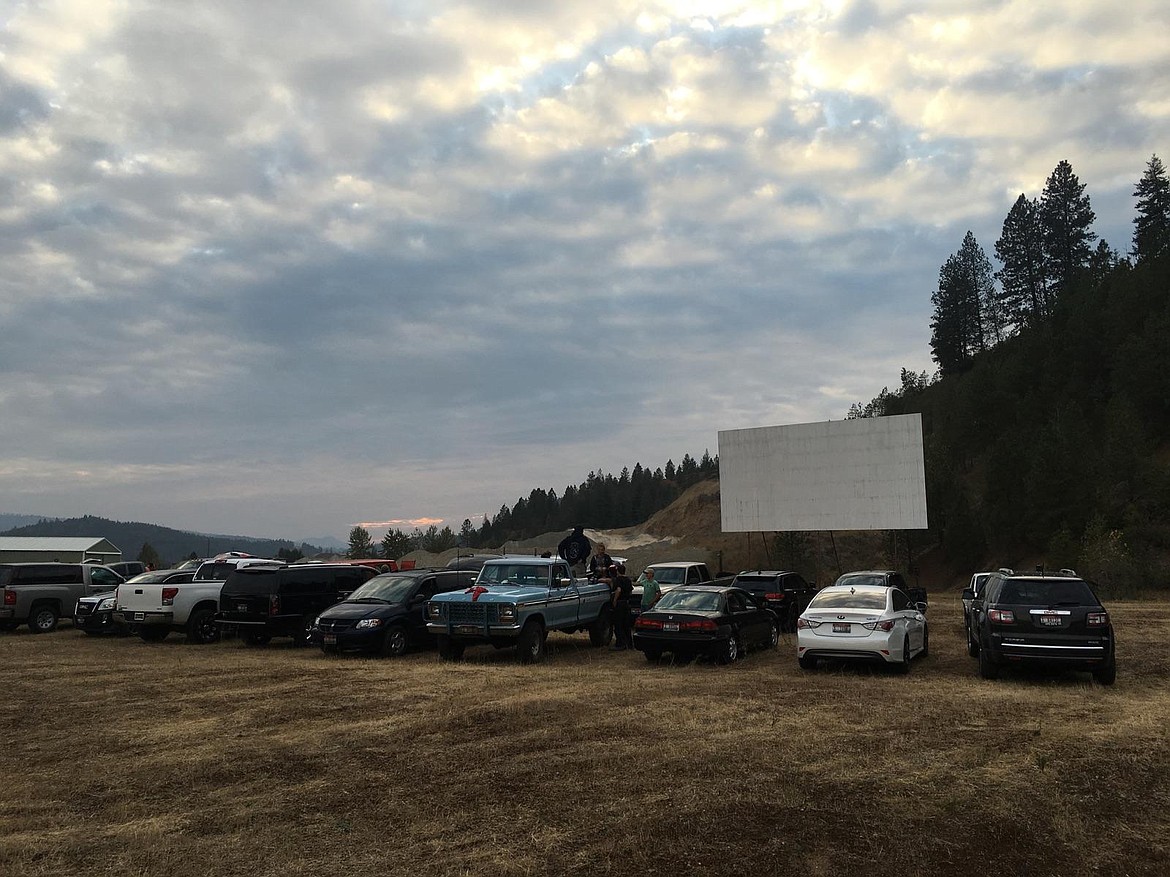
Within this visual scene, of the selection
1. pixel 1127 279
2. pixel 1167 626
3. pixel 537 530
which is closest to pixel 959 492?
pixel 1127 279

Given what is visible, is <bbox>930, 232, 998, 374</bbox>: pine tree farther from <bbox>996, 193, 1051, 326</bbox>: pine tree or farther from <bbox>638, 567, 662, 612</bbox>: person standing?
<bbox>638, 567, 662, 612</bbox>: person standing

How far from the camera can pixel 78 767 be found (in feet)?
26.9

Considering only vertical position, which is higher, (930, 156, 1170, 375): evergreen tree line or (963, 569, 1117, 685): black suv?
(930, 156, 1170, 375): evergreen tree line

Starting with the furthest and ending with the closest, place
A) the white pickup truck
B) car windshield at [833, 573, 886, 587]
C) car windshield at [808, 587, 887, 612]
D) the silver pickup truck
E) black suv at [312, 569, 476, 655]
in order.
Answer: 1. the silver pickup truck
2. the white pickup truck
3. car windshield at [833, 573, 886, 587]
4. black suv at [312, 569, 476, 655]
5. car windshield at [808, 587, 887, 612]

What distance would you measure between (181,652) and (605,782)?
14566mm

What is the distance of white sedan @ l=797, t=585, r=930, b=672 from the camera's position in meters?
13.4

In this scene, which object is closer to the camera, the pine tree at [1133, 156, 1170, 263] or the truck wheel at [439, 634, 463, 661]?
the truck wheel at [439, 634, 463, 661]

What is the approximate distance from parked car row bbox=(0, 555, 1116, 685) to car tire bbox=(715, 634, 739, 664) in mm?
35

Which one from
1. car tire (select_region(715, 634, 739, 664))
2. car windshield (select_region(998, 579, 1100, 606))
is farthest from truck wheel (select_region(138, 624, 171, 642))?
car windshield (select_region(998, 579, 1100, 606))

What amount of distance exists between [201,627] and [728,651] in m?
13.2

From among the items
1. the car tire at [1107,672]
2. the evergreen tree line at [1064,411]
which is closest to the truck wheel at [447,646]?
the car tire at [1107,672]

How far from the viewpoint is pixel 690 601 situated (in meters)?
15.8

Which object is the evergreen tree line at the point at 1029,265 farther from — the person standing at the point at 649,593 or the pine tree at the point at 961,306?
the person standing at the point at 649,593

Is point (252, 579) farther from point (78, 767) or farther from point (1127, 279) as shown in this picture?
point (1127, 279)
